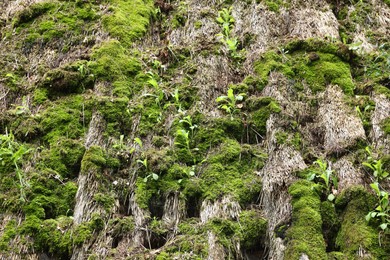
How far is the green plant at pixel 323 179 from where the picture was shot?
17.9ft

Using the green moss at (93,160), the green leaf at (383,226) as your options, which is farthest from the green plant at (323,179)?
the green moss at (93,160)

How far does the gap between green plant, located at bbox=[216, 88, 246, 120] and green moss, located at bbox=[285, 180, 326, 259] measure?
184 cm

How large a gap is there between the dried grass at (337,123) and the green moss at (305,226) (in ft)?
3.44

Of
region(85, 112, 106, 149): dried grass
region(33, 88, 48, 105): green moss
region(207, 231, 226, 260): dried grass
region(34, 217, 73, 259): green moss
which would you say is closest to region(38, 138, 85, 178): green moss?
region(85, 112, 106, 149): dried grass

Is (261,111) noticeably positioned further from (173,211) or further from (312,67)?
(173,211)

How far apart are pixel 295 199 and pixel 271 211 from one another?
0.36 metres

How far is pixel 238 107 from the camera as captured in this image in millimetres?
6883

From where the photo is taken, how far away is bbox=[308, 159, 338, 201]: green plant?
5457mm

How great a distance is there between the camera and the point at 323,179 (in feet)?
18.4

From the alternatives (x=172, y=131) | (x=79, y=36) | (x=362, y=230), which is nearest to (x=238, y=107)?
(x=172, y=131)

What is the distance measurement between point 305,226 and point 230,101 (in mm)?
2705

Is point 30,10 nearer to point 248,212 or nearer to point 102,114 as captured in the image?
point 102,114

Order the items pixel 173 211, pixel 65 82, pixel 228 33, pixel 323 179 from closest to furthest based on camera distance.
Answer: pixel 173 211 < pixel 323 179 < pixel 65 82 < pixel 228 33

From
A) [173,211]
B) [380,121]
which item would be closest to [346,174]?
[380,121]
